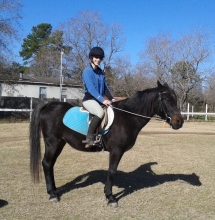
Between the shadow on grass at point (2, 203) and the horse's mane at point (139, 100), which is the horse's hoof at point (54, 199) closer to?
Answer: the shadow on grass at point (2, 203)

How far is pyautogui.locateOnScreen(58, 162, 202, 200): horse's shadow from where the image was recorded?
21.1 ft

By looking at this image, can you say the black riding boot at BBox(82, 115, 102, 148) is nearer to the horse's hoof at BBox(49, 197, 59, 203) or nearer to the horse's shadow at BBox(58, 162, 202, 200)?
the horse's hoof at BBox(49, 197, 59, 203)

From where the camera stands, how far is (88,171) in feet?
26.1

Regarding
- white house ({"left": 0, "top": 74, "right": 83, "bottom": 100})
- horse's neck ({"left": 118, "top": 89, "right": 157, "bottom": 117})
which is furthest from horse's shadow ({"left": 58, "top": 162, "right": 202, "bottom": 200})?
white house ({"left": 0, "top": 74, "right": 83, "bottom": 100})

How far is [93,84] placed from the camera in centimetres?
543

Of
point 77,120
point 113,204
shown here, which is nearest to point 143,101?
point 77,120

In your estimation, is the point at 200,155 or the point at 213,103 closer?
the point at 200,155

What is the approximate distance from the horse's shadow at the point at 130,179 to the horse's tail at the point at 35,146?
0.61 m

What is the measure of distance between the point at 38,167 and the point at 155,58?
36.9m

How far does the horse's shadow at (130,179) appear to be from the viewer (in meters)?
6.44

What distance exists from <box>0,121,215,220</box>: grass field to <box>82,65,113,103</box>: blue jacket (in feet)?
6.40

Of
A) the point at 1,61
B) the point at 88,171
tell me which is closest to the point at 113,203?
the point at 88,171

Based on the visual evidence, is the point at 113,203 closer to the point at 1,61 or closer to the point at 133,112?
the point at 133,112

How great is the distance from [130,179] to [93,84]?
299 centimetres
